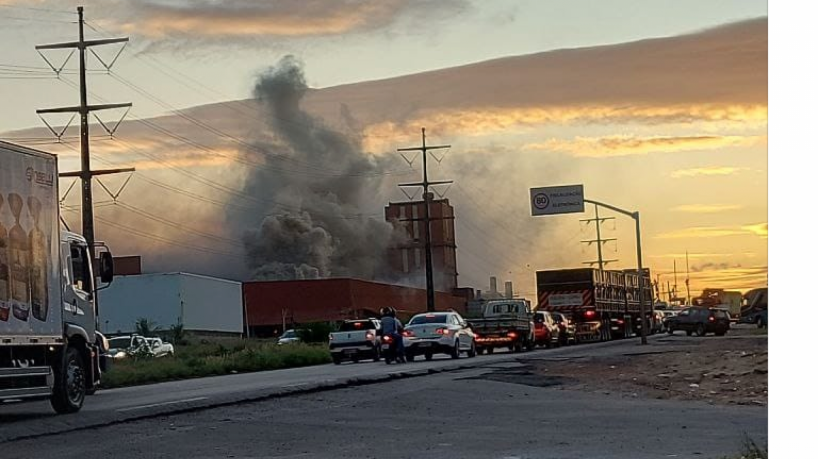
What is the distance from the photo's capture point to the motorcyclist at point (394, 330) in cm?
3894

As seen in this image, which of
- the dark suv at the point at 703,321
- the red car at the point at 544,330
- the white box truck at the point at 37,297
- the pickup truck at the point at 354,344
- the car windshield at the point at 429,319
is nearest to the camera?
the white box truck at the point at 37,297

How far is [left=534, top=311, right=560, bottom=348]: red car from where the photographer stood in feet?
178

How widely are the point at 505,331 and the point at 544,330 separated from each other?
514cm

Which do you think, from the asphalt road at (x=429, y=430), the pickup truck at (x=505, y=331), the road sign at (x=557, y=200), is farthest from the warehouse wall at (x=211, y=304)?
the asphalt road at (x=429, y=430)

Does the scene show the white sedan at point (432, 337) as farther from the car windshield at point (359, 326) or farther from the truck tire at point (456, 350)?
the car windshield at point (359, 326)

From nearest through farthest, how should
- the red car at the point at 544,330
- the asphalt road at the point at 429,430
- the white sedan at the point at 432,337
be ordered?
the asphalt road at the point at 429,430 < the white sedan at the point at 432,337 < the red car at the point at 544,330

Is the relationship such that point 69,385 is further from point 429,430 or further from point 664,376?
point 664,376

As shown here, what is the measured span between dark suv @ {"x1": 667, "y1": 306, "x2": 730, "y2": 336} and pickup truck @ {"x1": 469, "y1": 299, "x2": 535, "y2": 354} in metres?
20.8

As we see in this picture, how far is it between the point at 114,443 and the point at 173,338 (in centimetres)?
5680

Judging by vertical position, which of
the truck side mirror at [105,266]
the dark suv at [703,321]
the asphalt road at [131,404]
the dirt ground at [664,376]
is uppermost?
the truck side mirror at [105,266]

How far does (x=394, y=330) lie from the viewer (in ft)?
128

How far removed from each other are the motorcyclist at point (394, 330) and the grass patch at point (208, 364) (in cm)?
531
